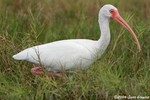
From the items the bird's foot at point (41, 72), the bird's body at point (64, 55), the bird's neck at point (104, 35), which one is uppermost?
the bird's neck at point (104, 35)

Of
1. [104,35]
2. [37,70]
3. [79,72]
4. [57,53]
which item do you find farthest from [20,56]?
[104,35]

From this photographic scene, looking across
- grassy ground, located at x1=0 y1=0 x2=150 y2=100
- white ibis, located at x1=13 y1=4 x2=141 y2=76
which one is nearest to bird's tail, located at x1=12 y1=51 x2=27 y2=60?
white ibis, located at x1=13 y1=4 x2=141 y2=76

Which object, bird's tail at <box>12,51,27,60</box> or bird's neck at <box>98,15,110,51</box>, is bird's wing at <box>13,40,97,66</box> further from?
bird's neck at <box>98,15,110,51</box>

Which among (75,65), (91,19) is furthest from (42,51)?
(91,19)

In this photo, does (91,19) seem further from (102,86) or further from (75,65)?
(102,86)

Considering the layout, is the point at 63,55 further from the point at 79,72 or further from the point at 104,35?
the point at 104,35

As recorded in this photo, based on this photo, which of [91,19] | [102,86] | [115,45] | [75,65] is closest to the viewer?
[102,86]

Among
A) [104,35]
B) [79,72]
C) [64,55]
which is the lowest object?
[79,72]

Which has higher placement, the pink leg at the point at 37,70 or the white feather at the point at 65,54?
the white feather at the point at 65,54

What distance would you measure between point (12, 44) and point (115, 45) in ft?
4.24

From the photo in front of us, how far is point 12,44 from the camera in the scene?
768 centimetres

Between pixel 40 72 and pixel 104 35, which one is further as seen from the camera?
pixel 104 35

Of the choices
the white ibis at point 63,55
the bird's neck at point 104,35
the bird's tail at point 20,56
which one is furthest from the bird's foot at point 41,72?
the bird's neck at point 104,35

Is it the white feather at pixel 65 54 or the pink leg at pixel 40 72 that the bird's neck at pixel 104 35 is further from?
the pink leg at pixel 40 72
